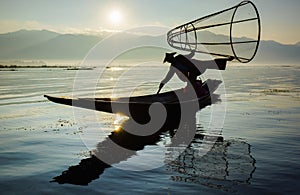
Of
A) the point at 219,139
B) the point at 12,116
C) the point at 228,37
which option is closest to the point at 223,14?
the point at 228,37

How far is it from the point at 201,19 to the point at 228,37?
2.40 m

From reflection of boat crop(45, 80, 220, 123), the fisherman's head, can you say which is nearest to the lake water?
reflection of boat crop(45, 80, 220, 123)

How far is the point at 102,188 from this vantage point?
26.3 ft

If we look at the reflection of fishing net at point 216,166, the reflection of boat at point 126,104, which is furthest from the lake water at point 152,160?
the reflection of boat at point 126,104

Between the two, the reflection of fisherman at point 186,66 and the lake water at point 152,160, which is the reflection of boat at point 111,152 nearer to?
the lake water at point 152,160

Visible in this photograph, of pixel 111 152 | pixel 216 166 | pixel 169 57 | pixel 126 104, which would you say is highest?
pixel 169 57

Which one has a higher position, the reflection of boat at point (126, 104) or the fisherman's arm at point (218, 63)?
the fisherman's arm at point (218, 63)

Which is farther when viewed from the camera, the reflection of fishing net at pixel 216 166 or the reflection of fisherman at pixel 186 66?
the reflection of fisherman at pixel 186 66

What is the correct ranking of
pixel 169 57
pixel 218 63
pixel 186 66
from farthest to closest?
pixel 186 66 → pixel 169 57 → pixel 218 63

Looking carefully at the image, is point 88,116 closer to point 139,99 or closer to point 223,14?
point 139,99

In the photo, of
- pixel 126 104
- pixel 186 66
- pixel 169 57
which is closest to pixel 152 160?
pixel 126 104

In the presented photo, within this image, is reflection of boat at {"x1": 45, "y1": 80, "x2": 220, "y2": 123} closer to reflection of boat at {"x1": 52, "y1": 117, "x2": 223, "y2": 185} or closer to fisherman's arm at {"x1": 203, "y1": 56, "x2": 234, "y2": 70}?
reflection of boat at {"x1": 52, "y1": 117, "x2": 223, "y2": 185}

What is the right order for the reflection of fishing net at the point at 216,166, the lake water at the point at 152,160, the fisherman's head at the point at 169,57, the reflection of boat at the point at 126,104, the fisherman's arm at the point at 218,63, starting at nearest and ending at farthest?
the lake water at the point at 152,160, the reflection of fishing net at the point at 216,166, the reflection of boat at the point at 126,104, the fisherman's arm at the point at 218,63, the fisherman's head at the point at 169,57

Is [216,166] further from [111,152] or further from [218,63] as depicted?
[218,63]
